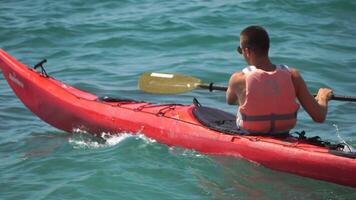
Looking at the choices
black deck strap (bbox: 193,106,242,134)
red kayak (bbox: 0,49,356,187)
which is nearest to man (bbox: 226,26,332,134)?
red kayak (bbox: 0,49,356,187)

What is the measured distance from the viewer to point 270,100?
526 centimetres

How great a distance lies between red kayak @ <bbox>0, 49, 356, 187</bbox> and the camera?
17.0 ft

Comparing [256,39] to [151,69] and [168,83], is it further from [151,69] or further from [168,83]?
[151,69]

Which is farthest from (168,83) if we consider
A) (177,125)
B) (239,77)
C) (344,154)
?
(344,154)

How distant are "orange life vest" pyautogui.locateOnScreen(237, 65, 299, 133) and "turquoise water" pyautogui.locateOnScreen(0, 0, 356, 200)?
38cm

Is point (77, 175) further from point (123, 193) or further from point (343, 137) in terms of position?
point (343, 137)

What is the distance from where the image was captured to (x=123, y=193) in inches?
209

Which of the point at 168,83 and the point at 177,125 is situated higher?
the point at 168,83

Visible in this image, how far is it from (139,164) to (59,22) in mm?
7324

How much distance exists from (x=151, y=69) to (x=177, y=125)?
3805mm

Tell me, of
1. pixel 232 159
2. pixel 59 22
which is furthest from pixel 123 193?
pixel 59 22

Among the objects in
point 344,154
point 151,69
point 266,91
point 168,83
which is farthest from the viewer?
point 151,69

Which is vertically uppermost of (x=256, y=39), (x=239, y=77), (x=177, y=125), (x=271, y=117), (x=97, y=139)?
(x=256, y=39)

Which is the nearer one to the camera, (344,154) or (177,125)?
(344,154)
